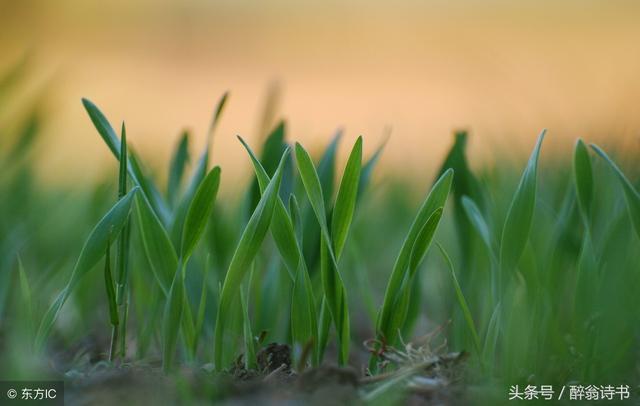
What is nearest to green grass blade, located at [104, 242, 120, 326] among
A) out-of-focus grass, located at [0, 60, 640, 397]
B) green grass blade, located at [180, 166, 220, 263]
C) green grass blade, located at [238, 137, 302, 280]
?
out-of-focus grass, located at [0, 60, 640, 397]

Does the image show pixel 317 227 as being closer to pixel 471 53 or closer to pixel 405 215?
pixel 471 53

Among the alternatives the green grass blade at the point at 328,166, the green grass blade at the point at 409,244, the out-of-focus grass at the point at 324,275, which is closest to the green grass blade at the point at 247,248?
the out-of-focus grass at the point at 324,275

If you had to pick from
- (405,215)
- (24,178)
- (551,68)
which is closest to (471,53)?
(551,68)

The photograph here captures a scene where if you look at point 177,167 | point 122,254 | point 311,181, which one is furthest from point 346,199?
point 177,167

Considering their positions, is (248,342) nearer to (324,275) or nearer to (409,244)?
(324,275)

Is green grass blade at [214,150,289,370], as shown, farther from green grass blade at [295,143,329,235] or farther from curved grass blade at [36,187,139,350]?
curved grass blade at [36,187,139,350]

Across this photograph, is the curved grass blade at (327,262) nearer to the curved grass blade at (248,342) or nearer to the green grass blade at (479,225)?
the curved grass blade at (248,342)
